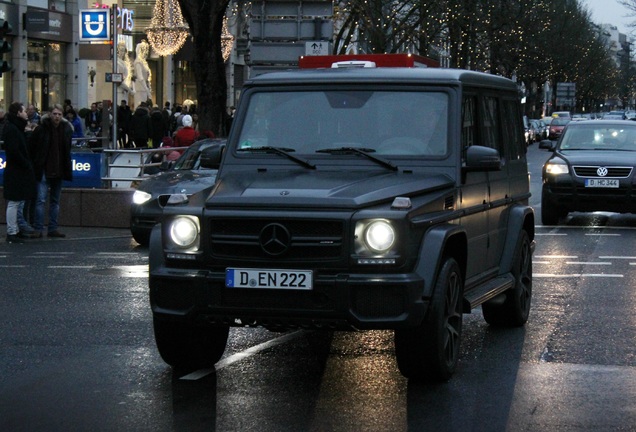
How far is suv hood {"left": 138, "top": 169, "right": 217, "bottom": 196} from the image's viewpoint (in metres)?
17.3

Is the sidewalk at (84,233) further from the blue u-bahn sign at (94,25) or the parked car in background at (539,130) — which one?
the parked car in background at (539,130)

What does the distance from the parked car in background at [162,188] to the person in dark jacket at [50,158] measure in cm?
191

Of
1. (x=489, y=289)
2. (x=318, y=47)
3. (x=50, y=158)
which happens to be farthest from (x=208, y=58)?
(x=489, y=289)

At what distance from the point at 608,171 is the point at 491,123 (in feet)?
38.6

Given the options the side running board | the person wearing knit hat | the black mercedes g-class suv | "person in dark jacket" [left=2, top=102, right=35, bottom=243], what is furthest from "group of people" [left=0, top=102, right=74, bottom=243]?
the side running board

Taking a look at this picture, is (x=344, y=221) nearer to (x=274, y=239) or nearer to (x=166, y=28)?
(x=274, y=239)

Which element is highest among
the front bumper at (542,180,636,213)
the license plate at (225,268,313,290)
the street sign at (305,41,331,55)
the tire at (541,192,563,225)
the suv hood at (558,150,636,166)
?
the street sign at (305,41,331,55)

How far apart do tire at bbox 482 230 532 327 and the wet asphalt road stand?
0.35 feet

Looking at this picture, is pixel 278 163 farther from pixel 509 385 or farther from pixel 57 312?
pixel 57 312

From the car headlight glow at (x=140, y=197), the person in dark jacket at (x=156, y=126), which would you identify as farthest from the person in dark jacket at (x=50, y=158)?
the person in dark jacket at (x=156, y=126)

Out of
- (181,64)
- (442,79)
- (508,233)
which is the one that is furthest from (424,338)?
(181,64)

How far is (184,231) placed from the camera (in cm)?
810

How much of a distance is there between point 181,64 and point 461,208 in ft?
154

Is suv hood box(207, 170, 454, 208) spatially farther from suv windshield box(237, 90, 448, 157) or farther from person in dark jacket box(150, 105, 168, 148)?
person in dark jacket box(150, 105, 168, 148)
